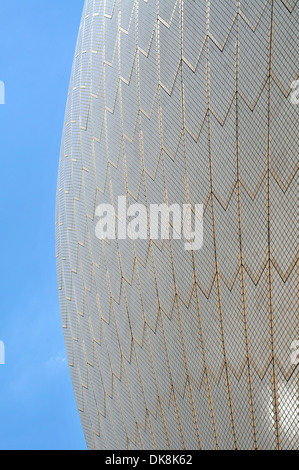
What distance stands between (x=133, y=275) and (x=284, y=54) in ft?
15.9

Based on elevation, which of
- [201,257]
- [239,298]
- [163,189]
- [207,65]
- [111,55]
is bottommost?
[239,298]

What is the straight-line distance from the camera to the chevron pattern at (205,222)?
7.93 meters

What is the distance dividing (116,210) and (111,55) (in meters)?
3.14

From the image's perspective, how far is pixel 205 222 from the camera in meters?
8.95

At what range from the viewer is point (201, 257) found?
30.0ft

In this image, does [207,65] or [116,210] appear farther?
[116,210]

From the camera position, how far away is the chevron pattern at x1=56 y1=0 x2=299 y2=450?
793cm

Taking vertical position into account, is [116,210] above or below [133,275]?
above

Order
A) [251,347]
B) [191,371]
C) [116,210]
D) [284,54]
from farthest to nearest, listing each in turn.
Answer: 1. [116,210]
2. [191,371]
3. [251,347]
4. [284,54]

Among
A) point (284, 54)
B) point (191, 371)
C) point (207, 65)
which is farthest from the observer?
point (191, 371)

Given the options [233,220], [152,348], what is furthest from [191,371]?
[233,220]

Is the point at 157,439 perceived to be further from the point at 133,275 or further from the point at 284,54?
the point at 284,54

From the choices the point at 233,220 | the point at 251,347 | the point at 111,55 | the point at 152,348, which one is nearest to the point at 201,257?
the point at 233,220

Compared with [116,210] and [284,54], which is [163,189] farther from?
[284,54]
